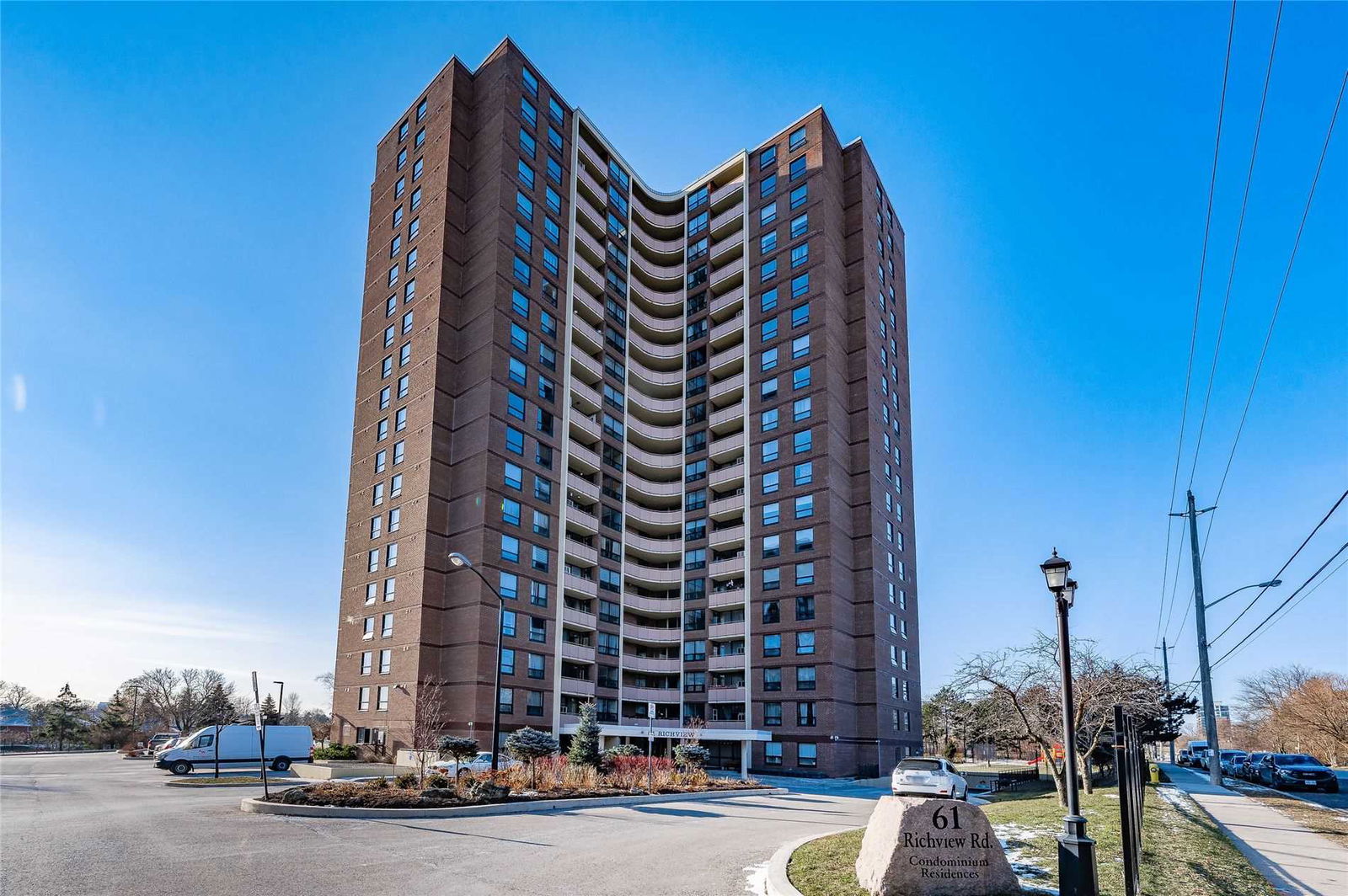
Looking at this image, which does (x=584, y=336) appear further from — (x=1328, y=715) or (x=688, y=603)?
(x=1328, y=715)

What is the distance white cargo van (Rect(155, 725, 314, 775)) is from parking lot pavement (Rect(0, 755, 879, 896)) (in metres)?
16.0

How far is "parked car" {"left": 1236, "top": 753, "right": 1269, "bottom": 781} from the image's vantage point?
4119 cm

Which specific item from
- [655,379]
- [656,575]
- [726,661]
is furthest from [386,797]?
[655,379]

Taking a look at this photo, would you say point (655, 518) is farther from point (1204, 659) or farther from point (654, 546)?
point (1204, 659)

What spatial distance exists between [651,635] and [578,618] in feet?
26.7

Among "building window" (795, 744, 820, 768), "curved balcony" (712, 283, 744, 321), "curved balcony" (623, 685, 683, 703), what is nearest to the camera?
"building window" (795, 744, 820, 768)

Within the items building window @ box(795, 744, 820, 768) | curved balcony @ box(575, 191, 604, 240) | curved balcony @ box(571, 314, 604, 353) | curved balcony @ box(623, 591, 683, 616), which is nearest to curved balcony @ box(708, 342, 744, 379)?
curved balcony @ box(571, 314, 604, 353)

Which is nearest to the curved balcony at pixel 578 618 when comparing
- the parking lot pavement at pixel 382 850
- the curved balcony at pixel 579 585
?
the curved balcony at pixel 579 585

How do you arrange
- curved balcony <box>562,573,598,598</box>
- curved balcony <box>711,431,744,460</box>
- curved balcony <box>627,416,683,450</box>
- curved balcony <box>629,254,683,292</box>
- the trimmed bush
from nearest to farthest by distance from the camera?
the trimmed bush
curved balcony <box>562,573,598,598</box>
curved balcony <box>711,431,744,460</box>
curved balcony <box>627,416,683,450</box>
curved balcony <box>629,254,683,292</box>

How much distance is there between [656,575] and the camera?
2495 inches

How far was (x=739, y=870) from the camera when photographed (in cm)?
1330

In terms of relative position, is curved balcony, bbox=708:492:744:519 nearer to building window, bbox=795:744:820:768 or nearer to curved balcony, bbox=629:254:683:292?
building window, bbox=795:744:820:768

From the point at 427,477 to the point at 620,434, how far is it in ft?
59.3

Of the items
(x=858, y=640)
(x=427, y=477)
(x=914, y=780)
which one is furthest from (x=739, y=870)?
(x=858, y=640)
